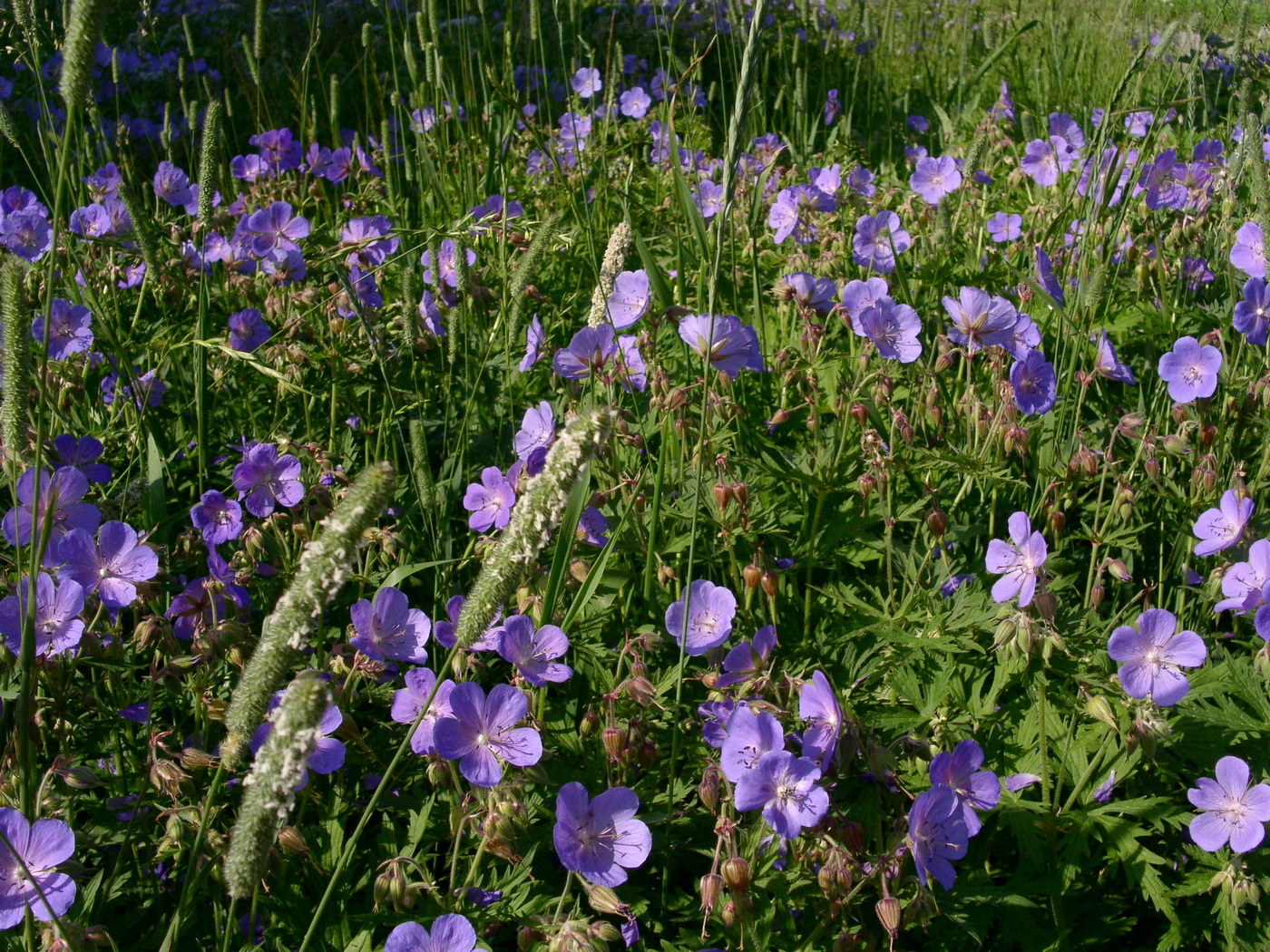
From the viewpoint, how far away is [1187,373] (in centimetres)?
248

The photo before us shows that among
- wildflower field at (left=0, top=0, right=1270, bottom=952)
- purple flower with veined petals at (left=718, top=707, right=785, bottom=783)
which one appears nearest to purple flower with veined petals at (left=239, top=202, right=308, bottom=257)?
wildflower field at (left=0, top=0, right=1270, bottom=952)

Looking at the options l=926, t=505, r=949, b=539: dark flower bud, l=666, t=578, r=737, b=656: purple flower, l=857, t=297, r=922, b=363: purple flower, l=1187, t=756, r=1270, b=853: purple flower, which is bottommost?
l=1187, t=756, r=1270, b=853: purple flower

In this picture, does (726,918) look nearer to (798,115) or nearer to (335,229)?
(335,229)

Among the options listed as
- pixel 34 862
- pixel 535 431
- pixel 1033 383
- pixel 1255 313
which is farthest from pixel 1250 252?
pixel 34 862

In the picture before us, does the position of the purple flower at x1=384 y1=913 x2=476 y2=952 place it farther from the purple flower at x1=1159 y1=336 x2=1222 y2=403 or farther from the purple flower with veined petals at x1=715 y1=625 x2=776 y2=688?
the purple flower at x1=1159 y1=336 x2=1222 y2=403

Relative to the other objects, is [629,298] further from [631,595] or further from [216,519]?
[216,519]

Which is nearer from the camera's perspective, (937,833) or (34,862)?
(34,862)

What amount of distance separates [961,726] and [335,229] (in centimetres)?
301

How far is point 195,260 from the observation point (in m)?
3.24

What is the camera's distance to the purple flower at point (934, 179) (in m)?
3.98

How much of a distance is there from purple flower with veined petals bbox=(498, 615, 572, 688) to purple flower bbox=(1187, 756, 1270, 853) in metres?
1.09

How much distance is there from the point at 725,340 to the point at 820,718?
845 mm

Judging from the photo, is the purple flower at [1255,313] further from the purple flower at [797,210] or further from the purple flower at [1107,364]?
the purple flower at [797,210]

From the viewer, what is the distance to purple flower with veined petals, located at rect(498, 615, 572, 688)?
1.80 metres
